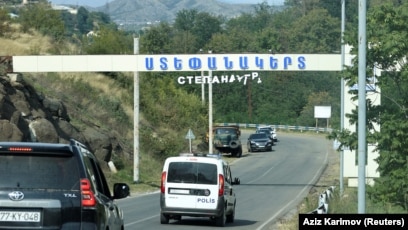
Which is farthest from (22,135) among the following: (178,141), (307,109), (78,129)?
(307,109)

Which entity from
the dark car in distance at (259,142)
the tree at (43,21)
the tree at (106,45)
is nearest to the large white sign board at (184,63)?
the tree at (106,45)

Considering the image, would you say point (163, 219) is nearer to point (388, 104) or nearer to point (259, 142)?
point (388, 104)

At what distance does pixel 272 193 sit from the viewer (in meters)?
47.4

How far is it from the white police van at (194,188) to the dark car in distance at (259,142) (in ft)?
192

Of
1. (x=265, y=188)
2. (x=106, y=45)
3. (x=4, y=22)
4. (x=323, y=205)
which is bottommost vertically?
(x=265, y=188)

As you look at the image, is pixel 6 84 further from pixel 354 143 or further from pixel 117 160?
pixel 354 143

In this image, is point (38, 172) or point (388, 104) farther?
point (388, 104)

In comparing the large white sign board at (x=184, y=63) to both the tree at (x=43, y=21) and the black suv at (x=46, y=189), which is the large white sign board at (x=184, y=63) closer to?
the tree at (x=43, y=21)

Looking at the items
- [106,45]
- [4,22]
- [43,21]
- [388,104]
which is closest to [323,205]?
[388,104]

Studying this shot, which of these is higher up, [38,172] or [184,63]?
[184,63]

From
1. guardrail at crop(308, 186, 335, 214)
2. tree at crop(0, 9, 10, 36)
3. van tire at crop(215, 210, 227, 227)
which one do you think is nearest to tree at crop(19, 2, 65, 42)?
tree at crop(0, 9, 10, 36)

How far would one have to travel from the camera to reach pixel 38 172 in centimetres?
1161

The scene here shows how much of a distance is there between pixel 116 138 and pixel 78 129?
6612mm

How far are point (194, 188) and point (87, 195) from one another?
53.0ft
